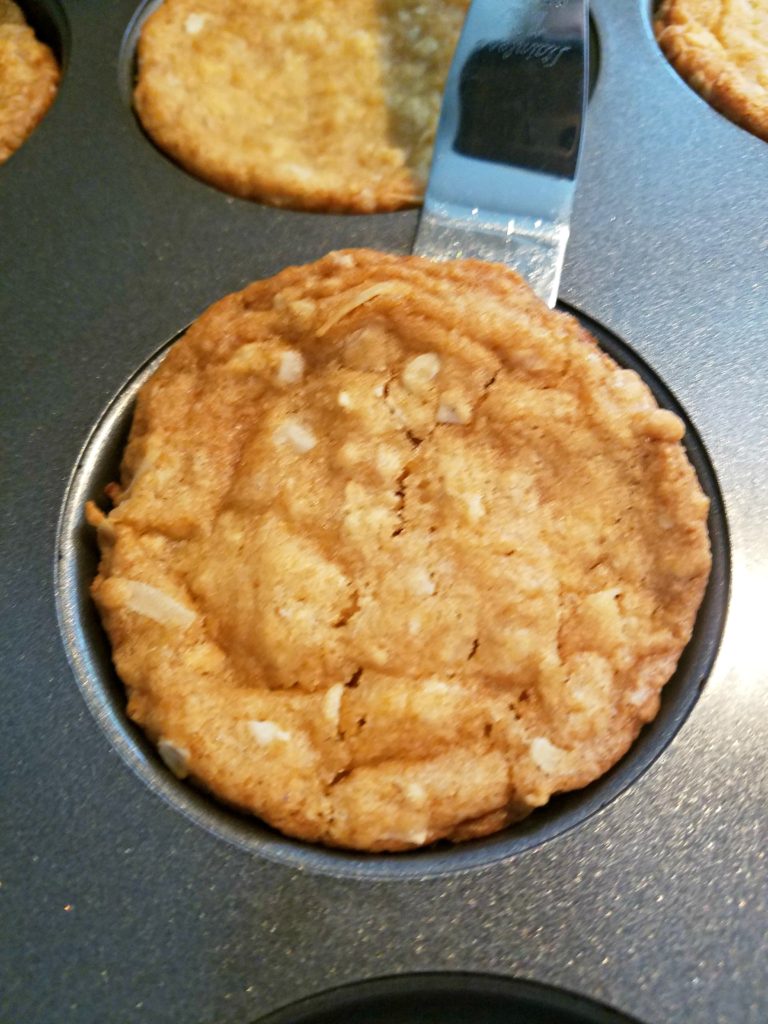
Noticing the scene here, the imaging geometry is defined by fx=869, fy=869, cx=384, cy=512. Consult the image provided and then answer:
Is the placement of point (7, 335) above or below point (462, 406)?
below

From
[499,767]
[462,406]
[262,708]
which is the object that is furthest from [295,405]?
[499,767]

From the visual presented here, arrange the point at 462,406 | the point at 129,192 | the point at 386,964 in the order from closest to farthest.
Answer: the point at 386,964 → the point at 462,406 → the point at 129,192

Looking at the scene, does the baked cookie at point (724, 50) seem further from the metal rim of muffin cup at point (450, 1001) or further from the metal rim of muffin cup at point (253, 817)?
the metal rim of muffin cup at point (450, 1001)

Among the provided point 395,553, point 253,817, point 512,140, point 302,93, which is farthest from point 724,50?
point 253,817

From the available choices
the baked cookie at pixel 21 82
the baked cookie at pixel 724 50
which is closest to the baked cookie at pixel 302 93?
the baked cookie at pixel 21 82

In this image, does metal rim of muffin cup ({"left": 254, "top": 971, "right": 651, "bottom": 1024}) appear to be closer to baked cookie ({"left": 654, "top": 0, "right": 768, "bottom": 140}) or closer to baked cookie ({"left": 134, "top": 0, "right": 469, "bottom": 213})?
baked cookie ({"left": 134, "top": 0, "right": 469, "bottom": 213})

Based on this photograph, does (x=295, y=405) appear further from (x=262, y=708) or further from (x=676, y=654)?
(x=676, y=654)

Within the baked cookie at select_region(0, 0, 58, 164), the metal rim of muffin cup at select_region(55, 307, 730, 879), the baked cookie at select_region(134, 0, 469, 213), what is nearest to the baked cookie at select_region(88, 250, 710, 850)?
the metal rim of muffin cup at select_region(55, 307, 730, 879)
